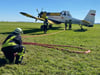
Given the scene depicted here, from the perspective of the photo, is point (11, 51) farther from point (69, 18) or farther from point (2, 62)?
point (69, 18)

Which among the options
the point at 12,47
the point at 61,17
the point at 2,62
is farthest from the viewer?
the point at 61,17

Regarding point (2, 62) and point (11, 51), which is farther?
point (2, 62)

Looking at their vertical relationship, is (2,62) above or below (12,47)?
below

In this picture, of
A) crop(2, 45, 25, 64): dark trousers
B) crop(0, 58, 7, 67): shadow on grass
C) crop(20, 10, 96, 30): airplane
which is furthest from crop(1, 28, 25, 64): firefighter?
crop(20, 10, 96, 30): airplane

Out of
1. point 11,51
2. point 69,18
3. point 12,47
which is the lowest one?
point 11,51

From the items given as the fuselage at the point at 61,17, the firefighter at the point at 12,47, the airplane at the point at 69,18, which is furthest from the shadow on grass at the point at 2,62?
the fuselage at the point at 61,17

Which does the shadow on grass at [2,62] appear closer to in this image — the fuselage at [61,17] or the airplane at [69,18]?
the airplane at [69,18]

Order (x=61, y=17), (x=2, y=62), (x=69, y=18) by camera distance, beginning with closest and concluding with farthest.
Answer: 1. (x=2, y=62)
2. (x=69, y=18)
3. (x=61, y=17)

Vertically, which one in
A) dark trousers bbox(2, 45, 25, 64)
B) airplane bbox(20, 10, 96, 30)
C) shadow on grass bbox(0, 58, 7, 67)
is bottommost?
shadow on grass bbox(0, 58, 7, 67)

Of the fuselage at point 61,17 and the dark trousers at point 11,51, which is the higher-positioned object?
the fuselage at point 61,17

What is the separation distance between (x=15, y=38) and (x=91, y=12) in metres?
26.7

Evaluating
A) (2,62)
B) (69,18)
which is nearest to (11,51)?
(2,62)

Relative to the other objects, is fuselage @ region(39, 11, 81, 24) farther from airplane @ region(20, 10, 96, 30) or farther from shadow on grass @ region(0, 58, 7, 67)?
shadow on grass @ region(0, 58, 7, 67)

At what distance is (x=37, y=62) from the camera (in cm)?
653
